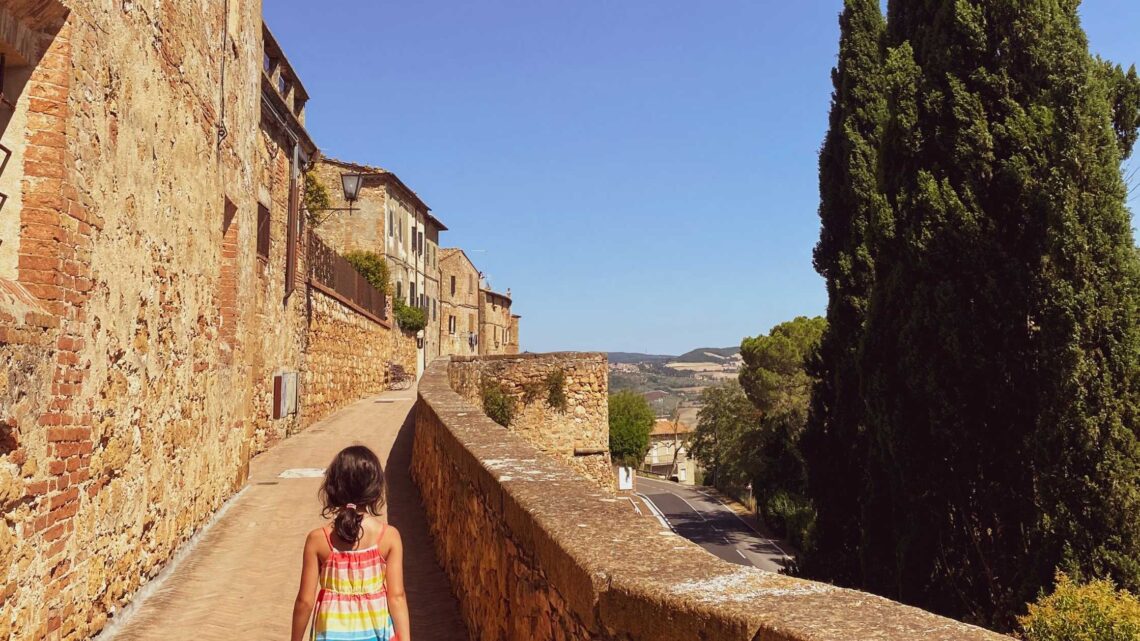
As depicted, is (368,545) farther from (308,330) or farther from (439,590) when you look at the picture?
(308,330)

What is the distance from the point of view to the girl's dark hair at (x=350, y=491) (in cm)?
319

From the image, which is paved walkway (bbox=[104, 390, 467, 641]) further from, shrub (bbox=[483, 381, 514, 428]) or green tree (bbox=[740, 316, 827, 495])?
green tree (bbox=[740, 316, 827, 495])

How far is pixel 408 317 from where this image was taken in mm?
33656

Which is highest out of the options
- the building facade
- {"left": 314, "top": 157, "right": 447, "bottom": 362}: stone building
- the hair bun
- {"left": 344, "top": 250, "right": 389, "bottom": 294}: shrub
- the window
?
{"left": 314, "top": 157, "right": 447, "bottom": 362}: stone building

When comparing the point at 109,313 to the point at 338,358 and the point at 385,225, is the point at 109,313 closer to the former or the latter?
the point at 338,358

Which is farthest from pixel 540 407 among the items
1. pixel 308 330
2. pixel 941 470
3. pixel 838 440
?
pixel 941 470

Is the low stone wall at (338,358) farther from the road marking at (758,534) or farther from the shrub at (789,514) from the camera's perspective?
the road marking at (758,534)

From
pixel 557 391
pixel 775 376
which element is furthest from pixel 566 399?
pixel 775 376

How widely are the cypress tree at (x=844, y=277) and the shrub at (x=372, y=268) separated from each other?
1935 centimetres

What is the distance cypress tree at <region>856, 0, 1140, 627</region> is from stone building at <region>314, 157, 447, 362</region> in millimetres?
24749

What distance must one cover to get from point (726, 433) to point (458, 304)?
1777 cm

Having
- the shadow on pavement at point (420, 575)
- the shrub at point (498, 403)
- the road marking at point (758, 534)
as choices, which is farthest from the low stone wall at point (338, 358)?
the road marking at point (758, 534)

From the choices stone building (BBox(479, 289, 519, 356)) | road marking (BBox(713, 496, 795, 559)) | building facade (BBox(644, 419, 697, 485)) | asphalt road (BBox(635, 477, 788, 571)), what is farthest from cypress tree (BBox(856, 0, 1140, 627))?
building facade (BBox(644, 419, 697, 485))

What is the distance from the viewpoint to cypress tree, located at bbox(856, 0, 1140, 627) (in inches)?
295
